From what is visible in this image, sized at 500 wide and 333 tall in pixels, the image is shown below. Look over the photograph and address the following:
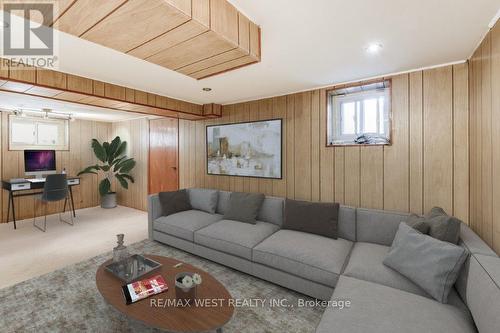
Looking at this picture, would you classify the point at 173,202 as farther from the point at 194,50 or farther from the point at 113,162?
the point at 113,162

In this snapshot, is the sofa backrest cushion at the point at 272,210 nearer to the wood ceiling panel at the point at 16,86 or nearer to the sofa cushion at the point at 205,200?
the sofa cushion at the point at 205,200

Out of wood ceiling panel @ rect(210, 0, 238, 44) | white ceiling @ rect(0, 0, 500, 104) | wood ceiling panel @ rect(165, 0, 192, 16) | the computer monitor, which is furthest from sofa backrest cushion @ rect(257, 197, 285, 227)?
the computer monitor

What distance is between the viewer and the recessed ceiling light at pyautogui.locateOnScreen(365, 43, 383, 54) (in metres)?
1.95

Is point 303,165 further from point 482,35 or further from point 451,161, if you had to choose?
point 482,35

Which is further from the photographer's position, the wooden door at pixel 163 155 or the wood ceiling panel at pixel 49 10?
the wooden door at pixel 163 155

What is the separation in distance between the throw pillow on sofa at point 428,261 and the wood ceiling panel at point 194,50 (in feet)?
6.30

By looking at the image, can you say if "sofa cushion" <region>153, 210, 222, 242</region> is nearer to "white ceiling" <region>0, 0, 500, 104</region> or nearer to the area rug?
the area rug

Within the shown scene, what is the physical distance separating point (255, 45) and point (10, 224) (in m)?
5.70

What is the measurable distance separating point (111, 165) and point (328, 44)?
5.57 meters

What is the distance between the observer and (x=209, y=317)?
4.77ft

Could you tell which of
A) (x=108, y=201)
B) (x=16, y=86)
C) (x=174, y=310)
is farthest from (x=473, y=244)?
(x=108, y=201)

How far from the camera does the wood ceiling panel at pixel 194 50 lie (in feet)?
4.87

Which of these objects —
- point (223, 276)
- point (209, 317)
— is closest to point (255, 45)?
point (209, 317)

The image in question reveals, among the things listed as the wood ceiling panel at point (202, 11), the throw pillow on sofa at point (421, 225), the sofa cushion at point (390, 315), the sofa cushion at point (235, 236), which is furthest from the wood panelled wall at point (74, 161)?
the throw pillow on sofa at point (421, 225)
